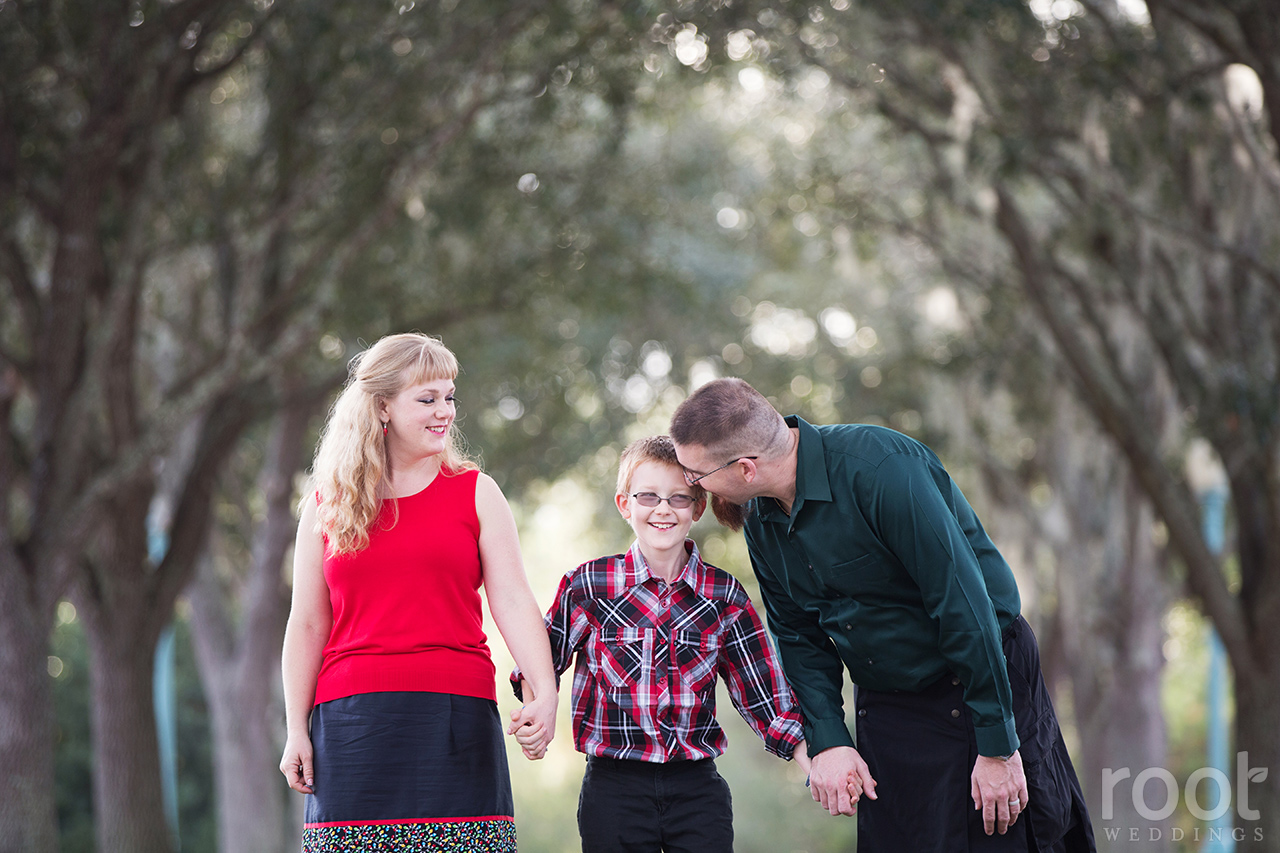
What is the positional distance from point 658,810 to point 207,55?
8.15 metres

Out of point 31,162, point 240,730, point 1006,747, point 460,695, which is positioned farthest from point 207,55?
point 1006,747

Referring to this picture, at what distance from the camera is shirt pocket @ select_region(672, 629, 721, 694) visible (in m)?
3.48

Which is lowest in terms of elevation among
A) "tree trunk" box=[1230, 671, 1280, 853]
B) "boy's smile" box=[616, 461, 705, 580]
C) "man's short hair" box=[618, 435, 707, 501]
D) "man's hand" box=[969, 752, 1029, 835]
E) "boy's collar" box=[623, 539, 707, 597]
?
"tree trunk" box=[1230, 671, 1280, 853]

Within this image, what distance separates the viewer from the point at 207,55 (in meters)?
9.67

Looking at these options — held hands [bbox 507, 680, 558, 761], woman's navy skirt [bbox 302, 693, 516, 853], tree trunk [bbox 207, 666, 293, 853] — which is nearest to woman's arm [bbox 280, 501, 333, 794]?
woman's navy skirt [bbox 302, 693, 516, 853]

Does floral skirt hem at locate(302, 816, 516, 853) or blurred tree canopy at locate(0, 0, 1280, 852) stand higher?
blurred tree canopy at locate(0, 0, 1280, 852)

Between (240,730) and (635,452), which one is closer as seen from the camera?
(635,452)

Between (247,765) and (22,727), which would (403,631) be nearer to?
(22,727)

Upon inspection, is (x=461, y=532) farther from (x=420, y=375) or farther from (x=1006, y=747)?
(x=1006, y=747)

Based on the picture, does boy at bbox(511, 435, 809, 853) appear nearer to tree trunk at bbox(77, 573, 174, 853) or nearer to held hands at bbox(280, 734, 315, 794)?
held hands at bbox(280, 734, 315, 794)

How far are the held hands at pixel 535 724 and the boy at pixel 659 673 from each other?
214mm

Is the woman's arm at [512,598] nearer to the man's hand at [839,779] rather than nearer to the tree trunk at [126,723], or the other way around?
the man's hand at [839,779]

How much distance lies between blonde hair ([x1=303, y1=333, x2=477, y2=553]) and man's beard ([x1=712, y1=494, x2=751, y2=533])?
0.73 m

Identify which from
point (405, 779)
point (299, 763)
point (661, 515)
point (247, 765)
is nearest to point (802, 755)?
point (661, 515)
